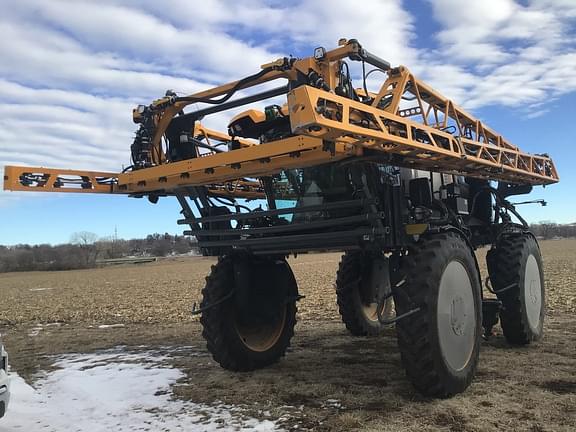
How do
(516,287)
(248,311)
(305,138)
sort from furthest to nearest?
(516,287), (248,311), (305,138)

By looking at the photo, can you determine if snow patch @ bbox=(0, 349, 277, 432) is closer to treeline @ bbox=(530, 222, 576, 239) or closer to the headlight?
the headlight

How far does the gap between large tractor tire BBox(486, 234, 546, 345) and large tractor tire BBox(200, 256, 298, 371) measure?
312 centimetres

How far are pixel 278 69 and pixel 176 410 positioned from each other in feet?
12.2

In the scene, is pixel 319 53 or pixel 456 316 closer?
pixel 319 53

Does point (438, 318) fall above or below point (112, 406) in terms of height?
above

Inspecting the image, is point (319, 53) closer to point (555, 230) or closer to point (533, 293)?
point (533, 293)

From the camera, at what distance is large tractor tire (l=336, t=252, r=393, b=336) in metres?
9.84

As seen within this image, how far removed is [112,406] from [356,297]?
207 inches

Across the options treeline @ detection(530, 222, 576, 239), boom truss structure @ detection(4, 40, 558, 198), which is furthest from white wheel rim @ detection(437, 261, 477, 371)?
treeline @ detection(530, 222, 576, 239)

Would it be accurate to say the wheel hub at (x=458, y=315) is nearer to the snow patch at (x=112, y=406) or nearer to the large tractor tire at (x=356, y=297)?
the snow patch at (x=112, y=406)

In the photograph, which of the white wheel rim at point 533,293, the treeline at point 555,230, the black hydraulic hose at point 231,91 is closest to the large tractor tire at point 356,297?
the white wheel rim at point 533,293

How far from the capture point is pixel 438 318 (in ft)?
17.8

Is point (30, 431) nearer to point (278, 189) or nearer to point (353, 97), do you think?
point (278, 189)

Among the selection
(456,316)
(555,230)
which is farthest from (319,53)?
(555,230)
